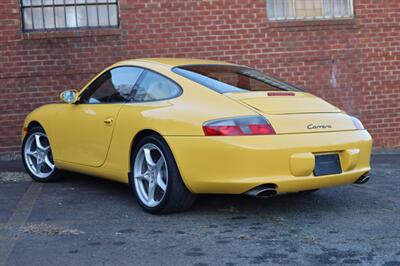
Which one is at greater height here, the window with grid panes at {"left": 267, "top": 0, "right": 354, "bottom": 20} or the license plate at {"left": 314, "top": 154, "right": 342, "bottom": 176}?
the window with grid panes at {"left": 267, "top": 0, "right": 354, "bottom": 20}

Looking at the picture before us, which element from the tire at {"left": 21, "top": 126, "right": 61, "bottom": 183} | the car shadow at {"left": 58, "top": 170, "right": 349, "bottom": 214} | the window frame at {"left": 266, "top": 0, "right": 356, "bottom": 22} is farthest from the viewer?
the window frame at {"left": 266, "top": 0, "right": 356, "bottom": 22}

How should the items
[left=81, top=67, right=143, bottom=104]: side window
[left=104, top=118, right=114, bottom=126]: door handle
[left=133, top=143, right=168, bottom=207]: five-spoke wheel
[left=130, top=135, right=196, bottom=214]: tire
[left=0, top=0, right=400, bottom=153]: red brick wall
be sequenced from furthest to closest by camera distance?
[left=0, top=0, right=400, bottom=153]: red brick wall, [left=81, top=67, right=143, bottom=104]: side window, [left=104, top=118, right=114, bottom=126]: door handle, [left=133, top=143, right=168, bottom=207]: five-spoke wheel, [left=130, top=135, right=196, bottom=214]: tire

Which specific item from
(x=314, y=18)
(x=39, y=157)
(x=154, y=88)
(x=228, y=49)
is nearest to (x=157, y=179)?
(x=154, y=88)

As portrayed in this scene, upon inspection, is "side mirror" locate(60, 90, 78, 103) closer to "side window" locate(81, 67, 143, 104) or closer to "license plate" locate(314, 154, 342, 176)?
"side window" locate(81, 67, 143, 104)

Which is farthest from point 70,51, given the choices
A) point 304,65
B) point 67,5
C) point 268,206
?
point 268,206

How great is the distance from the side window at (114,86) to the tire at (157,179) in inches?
25.8

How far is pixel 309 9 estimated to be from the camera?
30.8ft

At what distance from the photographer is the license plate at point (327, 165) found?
473cm

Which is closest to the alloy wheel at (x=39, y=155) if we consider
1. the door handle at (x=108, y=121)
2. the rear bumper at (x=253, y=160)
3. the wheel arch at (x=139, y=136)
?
the door handle at (x=108, y=121)

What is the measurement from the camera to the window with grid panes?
930 centimetres

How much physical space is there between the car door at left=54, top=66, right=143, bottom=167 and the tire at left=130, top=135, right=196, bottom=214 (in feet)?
1.66

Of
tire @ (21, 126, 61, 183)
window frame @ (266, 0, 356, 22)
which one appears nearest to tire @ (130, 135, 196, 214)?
tire @ (21, 126, 61, 183)

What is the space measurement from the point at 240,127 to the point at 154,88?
1.12 meters

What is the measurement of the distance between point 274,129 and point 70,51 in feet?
16.4
